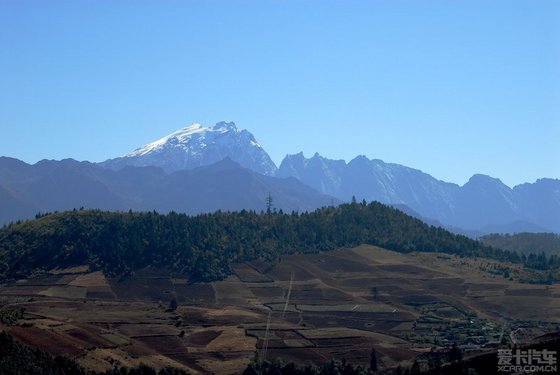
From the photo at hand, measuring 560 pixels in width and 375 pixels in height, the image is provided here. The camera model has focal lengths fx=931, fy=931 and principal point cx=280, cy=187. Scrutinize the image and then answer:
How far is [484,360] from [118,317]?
84236mm

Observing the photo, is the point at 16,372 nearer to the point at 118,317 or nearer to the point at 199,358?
the point at 199,358

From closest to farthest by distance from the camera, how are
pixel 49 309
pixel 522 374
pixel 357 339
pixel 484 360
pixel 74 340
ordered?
1. pixel 522 374
2. pixel 484 360
3. pixel 74 340
4. pixel 357 339
5. pixel 49 309

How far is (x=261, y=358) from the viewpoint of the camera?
14775 cm

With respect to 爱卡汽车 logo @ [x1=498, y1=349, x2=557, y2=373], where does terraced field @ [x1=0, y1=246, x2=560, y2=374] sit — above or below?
below

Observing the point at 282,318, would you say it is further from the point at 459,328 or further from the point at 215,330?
the point at 459,328

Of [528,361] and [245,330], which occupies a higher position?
[528,361]

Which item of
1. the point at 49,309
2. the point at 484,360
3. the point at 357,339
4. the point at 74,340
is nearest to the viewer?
the point at 484,360

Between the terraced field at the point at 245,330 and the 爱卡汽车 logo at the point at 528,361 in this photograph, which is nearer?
the 爱卡汽车 logo at the point at 528,361

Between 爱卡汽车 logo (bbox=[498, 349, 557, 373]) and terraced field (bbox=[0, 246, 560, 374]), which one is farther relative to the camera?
terraced field (bbox=[0, 246, 560, 374])

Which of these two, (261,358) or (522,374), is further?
(261,358)

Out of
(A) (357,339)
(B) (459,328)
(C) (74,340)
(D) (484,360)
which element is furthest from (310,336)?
(D) (484,360)

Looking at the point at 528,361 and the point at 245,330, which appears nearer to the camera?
the point at 528,361

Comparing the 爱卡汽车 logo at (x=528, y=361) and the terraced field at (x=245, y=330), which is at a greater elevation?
the 爱卡汽车 logo at (x=528, y=361)

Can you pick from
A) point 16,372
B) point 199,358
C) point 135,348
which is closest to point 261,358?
point 199,358
